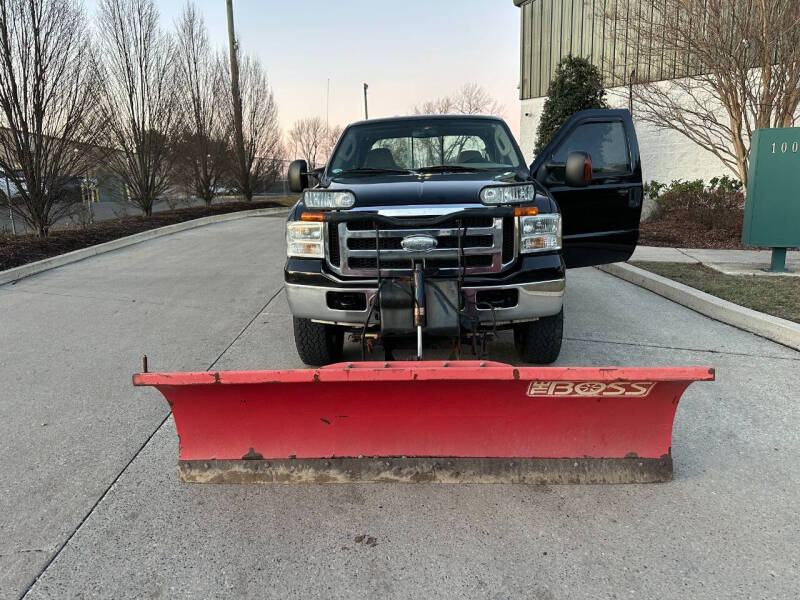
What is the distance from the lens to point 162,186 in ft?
62.7

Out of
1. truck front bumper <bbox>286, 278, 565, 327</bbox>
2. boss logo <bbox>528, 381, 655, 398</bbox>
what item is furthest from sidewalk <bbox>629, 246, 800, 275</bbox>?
boss logo <bbox>528, 381, 655, 398</bbox>

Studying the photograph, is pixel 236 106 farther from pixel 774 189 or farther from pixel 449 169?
pixel 449 169

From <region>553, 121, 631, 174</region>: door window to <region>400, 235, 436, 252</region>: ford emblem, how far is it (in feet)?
7.43

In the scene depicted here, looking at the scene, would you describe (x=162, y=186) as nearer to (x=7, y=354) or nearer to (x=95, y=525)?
(x=7, y=354)

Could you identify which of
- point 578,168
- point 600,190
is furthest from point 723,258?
point 578,168

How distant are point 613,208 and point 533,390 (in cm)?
316

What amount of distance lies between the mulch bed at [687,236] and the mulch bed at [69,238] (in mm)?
10656

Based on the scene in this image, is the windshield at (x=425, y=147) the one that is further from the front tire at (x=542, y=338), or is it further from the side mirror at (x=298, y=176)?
the front tire at (x=542, y=338)

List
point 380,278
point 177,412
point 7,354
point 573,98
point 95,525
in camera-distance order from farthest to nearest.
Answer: point 573,98 → point 7,354 → point 380,278 → point 177,412 → point 95,525

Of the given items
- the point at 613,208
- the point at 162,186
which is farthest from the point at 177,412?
the point at 162,186

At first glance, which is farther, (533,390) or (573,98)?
(573,98)

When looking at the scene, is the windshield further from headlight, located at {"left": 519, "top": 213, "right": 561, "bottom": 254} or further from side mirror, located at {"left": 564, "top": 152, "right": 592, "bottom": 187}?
headlight, located at {"left": 519, "top": 213, "right": 561, "bottom": 254}

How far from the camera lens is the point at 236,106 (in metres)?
23.9

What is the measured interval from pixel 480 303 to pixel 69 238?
10953mm
